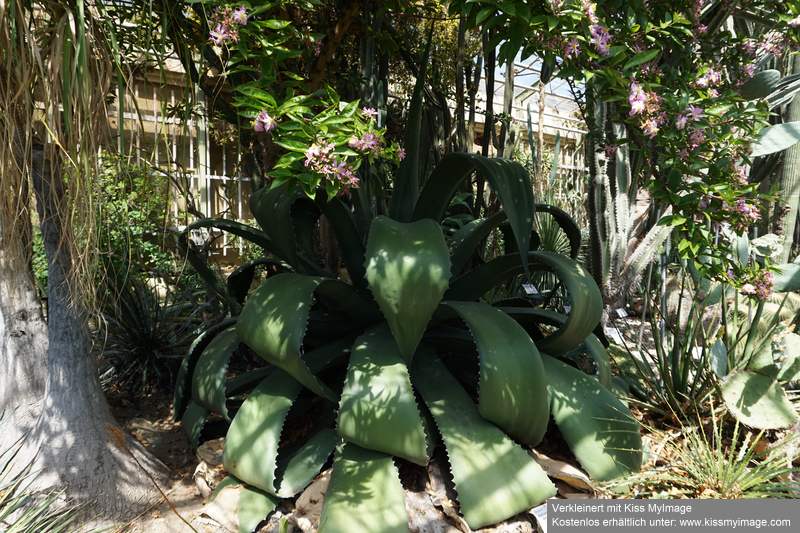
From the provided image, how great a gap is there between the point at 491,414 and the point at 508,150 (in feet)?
10.0

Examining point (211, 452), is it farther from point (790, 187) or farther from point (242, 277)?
point (790, 187)

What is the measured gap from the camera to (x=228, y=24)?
170 cm

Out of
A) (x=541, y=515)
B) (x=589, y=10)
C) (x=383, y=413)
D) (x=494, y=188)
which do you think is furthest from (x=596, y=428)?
(x=589, y=10)

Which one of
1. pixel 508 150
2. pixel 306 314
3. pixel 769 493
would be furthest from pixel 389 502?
pixel 508 150

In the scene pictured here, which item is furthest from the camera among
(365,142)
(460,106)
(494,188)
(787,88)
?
(460,106)

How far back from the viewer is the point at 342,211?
2.19 meters

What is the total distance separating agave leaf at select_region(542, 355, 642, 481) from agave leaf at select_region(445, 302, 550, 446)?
0.16 m

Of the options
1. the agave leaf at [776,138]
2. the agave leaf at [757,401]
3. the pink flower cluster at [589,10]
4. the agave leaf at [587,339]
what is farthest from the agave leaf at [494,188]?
the agave leaf at [776,138]

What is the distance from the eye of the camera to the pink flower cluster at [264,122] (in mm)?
1689

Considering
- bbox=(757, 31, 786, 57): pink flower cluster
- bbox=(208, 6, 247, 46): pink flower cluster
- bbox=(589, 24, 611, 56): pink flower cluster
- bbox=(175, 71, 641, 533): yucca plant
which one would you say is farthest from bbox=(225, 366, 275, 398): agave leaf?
bbox=(757, 31, 786, 57): pink flower cluster

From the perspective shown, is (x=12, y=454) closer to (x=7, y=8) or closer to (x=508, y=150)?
(x=7, y=8)

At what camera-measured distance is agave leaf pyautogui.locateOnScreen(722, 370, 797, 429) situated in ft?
6.69

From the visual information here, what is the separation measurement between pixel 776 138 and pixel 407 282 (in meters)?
1.79

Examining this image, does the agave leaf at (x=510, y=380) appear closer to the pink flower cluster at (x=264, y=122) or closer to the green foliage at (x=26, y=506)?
the pink flower cluster at (x=264, y=122)
